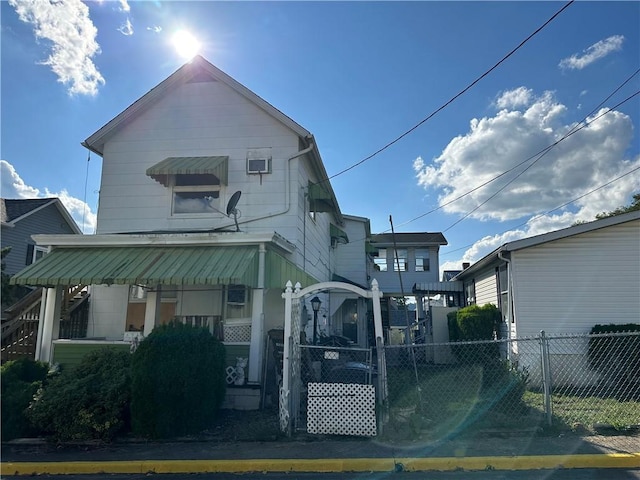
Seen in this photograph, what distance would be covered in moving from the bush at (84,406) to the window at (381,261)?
23.3m

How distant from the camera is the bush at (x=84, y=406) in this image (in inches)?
252

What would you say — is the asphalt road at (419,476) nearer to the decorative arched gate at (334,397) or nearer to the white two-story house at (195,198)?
the decorative arched gate at (334,397)

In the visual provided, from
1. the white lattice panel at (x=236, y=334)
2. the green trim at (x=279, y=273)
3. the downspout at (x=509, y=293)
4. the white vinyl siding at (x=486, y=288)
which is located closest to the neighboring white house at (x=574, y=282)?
the downspout at (x=509, y=293)

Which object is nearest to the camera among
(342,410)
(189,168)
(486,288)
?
(342,410)

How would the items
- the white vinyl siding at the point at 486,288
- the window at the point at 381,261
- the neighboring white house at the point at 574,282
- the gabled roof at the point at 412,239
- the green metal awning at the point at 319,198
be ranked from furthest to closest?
1. the window at the point at 381,261
2. the gabled roof at the point at 412,239
3. the white vinyl siding at the point at 486,288
4. the green metal awning at the point at 319,198
5. the neighboring white house at the point at 574,282

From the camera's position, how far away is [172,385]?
21.9 feet

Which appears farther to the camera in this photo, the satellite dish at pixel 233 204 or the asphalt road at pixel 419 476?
the satellite dish at pixel 233 204

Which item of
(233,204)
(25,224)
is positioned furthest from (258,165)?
(25,224)

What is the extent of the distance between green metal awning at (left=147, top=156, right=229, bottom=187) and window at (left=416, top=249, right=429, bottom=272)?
19.3 metres

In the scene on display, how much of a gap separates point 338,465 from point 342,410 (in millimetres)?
1127

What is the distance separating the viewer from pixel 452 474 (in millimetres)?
5332

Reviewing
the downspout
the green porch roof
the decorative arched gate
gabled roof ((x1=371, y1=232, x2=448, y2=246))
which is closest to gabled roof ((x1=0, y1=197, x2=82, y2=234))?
the green porch roof

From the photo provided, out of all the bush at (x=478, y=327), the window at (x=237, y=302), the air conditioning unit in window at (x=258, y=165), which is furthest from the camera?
the bush at (x=478, y=327)

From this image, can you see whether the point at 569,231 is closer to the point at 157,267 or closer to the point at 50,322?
the point at 157,267
